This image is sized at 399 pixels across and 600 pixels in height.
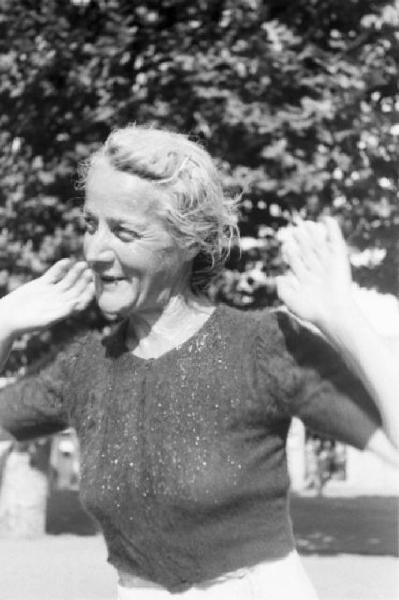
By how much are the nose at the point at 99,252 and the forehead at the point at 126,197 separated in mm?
56

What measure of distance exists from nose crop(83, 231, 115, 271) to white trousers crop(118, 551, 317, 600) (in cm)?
71

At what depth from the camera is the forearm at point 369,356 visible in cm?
207

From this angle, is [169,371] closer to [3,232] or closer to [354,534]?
[3,232]

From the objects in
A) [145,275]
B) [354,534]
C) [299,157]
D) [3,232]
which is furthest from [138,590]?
[354,534]

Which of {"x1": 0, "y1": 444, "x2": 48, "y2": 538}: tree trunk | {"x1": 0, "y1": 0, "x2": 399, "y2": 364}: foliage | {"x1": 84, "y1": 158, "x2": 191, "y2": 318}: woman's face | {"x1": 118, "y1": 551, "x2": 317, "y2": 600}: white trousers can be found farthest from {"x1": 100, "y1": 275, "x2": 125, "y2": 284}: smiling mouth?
{"x1": 0, "y1": 444, "x2": 48, "y2": 538}: tree trunk

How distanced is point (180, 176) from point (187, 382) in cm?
45

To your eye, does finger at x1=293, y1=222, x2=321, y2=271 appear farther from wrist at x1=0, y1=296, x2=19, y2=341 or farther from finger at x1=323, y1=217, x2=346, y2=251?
wrist at x1=0, y1=296, x2=19, y2=341

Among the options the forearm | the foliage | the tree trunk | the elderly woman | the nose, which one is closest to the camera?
the forearm

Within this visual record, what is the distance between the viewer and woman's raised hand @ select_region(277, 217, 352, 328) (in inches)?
85.3

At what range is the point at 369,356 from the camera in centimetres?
210

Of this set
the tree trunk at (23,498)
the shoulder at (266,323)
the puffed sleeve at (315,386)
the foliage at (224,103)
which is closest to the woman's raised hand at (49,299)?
the shoulder at (266,323)

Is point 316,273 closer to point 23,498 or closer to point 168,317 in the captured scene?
point 168,317

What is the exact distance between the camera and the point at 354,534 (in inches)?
722

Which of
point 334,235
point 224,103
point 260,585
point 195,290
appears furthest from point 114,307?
point 224,103
